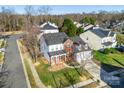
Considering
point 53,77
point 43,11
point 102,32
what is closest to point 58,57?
point 53,77

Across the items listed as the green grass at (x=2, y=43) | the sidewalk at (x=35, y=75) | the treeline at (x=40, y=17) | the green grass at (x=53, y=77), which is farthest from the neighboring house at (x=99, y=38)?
the green grass at (x=2, y=43)

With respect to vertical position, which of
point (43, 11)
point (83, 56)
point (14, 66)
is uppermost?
point (43, 11)

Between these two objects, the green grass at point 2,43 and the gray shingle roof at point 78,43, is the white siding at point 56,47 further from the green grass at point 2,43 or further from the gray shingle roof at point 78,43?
the green grass at point 2,43

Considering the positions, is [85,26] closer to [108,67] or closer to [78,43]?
[78,43]
